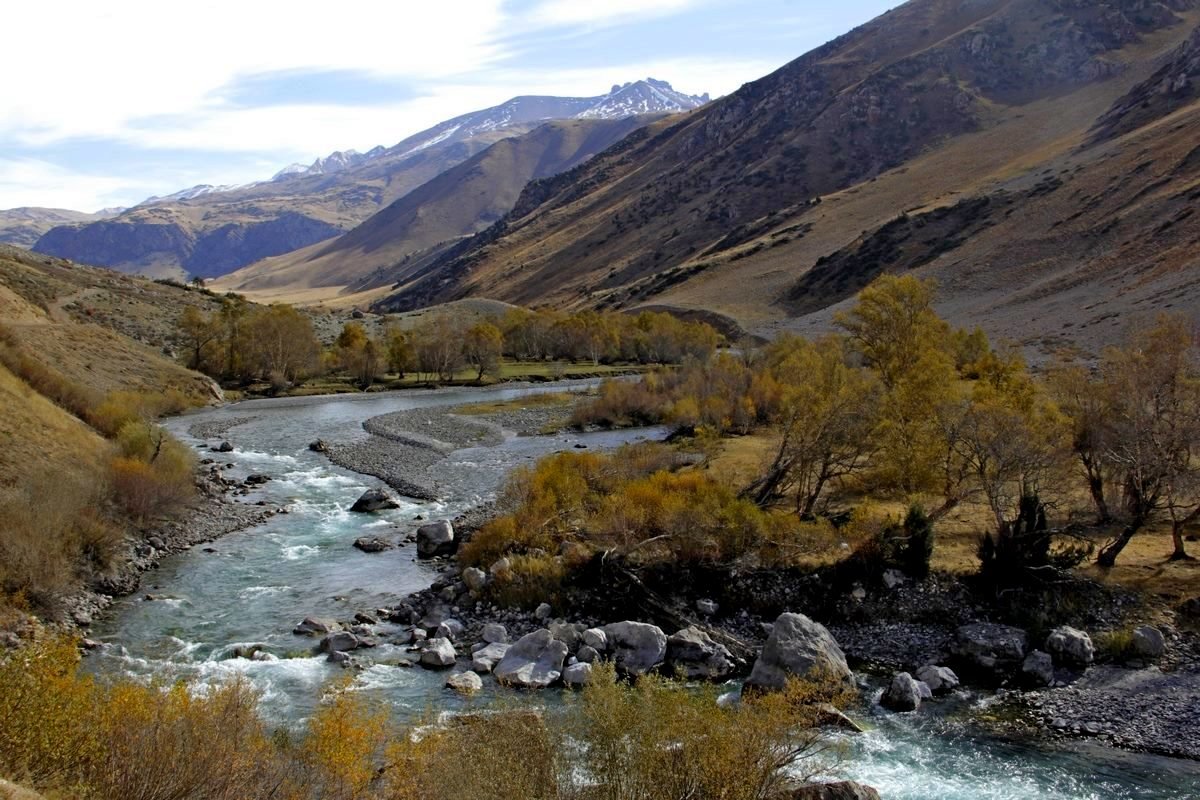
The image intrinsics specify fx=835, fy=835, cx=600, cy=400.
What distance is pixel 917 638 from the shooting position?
Result: 24109mm

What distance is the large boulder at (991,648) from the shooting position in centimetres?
2234

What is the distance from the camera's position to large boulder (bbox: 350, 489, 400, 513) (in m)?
40.6

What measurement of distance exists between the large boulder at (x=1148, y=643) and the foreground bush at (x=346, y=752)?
13.2 m

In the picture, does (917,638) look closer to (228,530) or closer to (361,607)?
(361,607)

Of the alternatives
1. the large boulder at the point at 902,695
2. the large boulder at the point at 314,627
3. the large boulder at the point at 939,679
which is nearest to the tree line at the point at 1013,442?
the large boulder at the point at 939,679

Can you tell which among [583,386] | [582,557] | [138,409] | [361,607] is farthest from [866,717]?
[583,386]

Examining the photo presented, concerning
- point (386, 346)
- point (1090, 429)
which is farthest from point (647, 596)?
point (386, 346)

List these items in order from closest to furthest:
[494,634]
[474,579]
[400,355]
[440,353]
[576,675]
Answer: [576,675] → [494,634] → [474,579] → [400,355] → [440,353]

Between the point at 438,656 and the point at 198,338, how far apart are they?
8613 centimetres

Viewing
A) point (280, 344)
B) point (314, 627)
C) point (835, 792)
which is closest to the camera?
point (835, 792)

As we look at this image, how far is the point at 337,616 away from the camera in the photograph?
2684cm

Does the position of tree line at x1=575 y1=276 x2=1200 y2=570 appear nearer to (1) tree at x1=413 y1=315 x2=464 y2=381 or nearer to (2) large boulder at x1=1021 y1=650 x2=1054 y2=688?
(2) large boulder at x1=1021 y1=650 x2=1054 y2=688

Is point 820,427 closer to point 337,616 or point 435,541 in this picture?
point 435,541

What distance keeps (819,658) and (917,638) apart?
4.69 m
